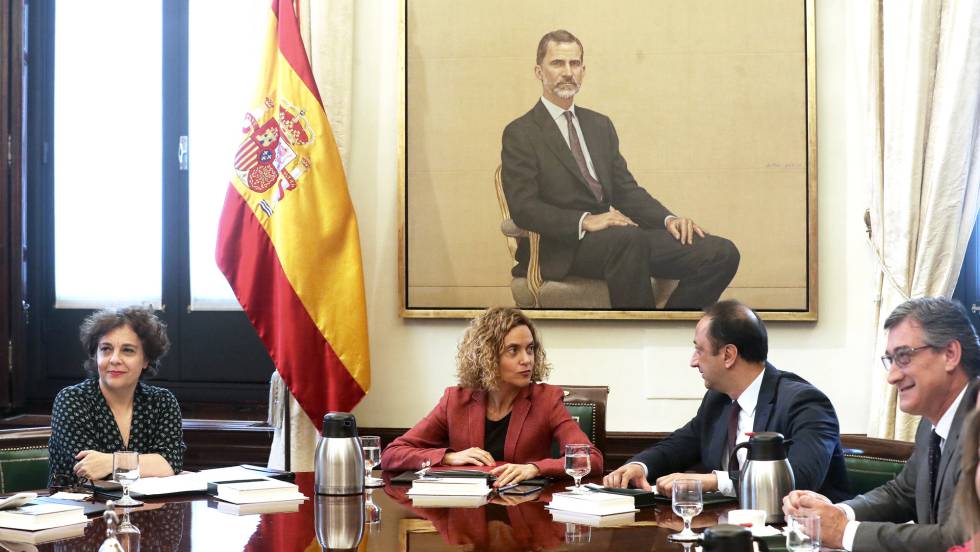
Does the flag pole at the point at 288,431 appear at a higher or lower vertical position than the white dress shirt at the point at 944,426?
lower

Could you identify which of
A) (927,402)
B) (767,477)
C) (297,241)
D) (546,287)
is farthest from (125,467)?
(546,287)

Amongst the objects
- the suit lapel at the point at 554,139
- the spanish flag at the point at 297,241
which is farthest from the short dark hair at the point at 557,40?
the spanish flag at the point at 297,241

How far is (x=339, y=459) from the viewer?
3121mm

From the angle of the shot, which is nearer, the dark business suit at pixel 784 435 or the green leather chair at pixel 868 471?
the dark business suit at pixel 784 435

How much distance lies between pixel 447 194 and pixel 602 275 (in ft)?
2.69

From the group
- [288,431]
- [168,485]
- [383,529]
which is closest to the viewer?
[383,529]

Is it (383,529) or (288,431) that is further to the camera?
(288,431)

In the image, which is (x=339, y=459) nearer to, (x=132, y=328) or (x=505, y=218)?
(x=132, y=328)

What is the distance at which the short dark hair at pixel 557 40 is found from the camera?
4.92 m

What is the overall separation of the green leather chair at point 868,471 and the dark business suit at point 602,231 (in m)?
1.45

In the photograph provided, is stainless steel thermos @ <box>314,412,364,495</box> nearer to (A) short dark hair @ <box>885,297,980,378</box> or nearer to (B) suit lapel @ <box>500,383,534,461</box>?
(B) suit lapel @ <box>500,383,534,461</box>

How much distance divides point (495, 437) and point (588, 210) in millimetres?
1448

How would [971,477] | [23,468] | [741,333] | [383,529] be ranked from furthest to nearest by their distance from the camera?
[23,468] < [741,333] < [383,529] < [971,477]

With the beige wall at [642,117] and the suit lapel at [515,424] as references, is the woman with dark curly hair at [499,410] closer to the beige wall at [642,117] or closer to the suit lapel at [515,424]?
the suit lapel at [515,424]
